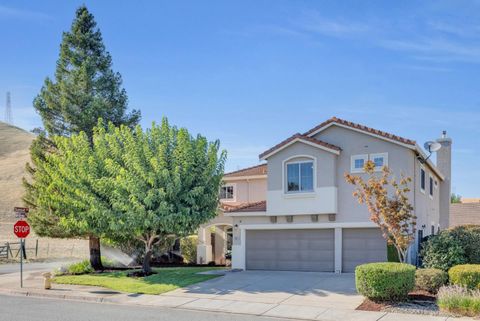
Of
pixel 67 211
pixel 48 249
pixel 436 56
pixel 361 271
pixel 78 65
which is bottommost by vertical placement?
pixel 48 249

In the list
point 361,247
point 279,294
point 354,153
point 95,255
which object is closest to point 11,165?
point 95,255

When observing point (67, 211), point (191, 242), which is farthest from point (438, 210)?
point (67, 211)

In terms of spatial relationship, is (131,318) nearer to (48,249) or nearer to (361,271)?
(361,271)

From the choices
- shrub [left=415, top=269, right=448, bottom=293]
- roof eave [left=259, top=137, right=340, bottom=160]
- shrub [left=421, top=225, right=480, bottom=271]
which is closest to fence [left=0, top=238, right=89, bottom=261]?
roof eave [left=259, top=137, right=340, bottom=160]

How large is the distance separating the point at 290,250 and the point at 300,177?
3623 millimetres

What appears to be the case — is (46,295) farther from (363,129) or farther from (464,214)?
(464,214)

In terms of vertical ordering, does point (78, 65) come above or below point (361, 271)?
above

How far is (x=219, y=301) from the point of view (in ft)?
55.1

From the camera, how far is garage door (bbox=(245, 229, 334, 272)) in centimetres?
2364

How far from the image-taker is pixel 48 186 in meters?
25.4

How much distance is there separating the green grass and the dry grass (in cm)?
1967

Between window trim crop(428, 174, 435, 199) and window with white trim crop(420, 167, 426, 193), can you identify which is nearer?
window with white trim crop(420, 167, 426, 193)

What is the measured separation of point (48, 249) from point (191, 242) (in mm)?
18517

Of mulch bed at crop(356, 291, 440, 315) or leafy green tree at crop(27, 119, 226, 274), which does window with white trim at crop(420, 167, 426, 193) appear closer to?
mulch bed at crop(356, 291, 440, 315)
